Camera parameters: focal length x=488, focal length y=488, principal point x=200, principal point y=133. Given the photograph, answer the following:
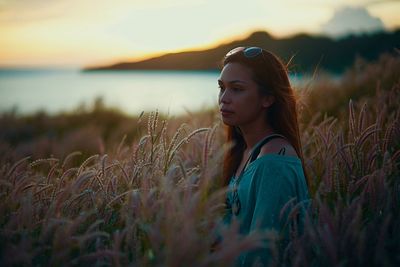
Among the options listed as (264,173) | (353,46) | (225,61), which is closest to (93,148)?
(225,61)

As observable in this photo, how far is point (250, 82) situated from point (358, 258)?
138cm

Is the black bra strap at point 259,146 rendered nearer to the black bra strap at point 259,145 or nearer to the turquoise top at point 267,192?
the black bra strap at point 259,145

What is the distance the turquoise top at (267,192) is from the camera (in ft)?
8.29

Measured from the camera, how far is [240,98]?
9.87ft

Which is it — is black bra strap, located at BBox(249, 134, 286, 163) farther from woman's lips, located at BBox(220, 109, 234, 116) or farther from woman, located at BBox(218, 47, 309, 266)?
woman's lips, located at BBox(220, 109, 234, 116)

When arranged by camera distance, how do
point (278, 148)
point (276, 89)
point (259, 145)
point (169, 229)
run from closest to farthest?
point (169, 229) → point (278, 148) → point (259, 145) → point (276, 89)

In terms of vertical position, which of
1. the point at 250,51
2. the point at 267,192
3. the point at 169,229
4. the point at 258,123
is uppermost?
the point at 250,51

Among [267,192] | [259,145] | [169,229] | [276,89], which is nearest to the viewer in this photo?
[169,229]

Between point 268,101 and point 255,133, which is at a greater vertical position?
point 268,101

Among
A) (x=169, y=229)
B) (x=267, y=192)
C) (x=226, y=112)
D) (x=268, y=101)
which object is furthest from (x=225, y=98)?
(x=169, y=229)

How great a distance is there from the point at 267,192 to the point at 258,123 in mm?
652

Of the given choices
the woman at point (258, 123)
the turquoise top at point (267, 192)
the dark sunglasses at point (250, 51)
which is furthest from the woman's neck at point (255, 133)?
the dark sunglasses at point (250, 51)

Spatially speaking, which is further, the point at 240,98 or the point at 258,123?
the point at 258,123

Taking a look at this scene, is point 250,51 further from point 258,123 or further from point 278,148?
point 278,148
